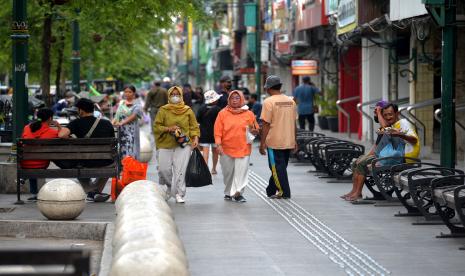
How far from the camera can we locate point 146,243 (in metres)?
8.42

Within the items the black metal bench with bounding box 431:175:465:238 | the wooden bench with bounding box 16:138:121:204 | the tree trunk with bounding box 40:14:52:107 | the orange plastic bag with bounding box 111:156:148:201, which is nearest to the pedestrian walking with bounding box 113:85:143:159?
the orange plastic bag with bounding box 111:156:148:201

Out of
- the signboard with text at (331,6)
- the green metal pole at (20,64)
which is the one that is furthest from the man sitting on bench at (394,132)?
the signboard with text at (331,6)

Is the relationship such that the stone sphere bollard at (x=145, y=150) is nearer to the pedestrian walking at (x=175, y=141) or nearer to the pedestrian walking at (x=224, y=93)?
the pedestrian walking at (x=224, y=93)

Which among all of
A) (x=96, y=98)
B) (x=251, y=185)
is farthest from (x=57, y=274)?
(x=96, y=98)

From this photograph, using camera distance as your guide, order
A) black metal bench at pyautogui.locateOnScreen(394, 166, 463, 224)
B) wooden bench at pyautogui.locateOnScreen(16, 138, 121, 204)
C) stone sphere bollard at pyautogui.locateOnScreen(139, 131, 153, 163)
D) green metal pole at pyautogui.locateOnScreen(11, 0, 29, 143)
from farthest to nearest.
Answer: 1. stone sphere bollard at pyautogui.locateOnScreen(139, 131, 153, 163)
2. green metal pole at pyautogui.locateOnScreen(11, 0, 29, 143)
3. wooden bench at pyautogui.locateOnScreen(16, 138, 121, 204)
4. black metal bench at pyautogui.locateOnScreen(394, 166, 463, 224)

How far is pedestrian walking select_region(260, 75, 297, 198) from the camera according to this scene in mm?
17609

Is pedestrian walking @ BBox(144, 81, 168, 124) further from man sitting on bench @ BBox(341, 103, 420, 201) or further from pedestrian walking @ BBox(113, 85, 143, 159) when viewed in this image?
man sitting on bench @ BBox(341, 103, 420, 201)

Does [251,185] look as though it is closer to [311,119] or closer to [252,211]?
[252,211]

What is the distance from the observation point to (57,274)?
5.62 metres

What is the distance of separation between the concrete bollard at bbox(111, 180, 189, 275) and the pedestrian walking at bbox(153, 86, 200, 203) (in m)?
5.68

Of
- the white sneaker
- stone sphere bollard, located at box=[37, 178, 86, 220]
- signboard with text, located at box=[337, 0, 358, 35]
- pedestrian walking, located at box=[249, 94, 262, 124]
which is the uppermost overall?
signboard with text, located at box=[337, 0, 358, 35]

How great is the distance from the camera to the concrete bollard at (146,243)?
7.86 meters

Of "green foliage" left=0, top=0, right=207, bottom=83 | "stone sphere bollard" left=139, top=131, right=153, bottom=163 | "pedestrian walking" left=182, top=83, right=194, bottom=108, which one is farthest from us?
"pedestrian walking" left=182, top=83, right=194, bottom=108

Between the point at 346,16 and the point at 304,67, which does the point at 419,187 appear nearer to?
the point at 346,16
